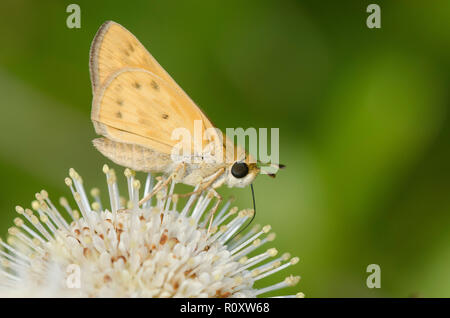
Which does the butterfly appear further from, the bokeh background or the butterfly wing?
the bokeh background

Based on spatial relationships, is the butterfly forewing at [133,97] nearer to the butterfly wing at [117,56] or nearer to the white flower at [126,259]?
the butterfly wing at [117,56]

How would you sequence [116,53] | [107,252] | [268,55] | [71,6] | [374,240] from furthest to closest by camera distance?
1. [268,55]
2. [71,6]
3. [374,240]
4. [116,53]
5. [107,252]

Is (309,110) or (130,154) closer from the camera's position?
(130,154)

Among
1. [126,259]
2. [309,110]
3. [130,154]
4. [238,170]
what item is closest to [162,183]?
[130,154]

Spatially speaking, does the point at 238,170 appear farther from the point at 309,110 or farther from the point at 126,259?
the point at 309,110

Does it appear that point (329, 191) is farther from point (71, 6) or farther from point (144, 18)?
point (71, 6)

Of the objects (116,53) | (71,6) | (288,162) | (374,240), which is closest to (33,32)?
(71,6)

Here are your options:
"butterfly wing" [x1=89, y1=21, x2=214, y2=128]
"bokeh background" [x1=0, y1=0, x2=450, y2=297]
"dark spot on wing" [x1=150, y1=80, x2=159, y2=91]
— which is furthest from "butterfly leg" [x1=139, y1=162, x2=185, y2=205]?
"bokeh background" [x1=0, y1=0, x2=450, y2=297]
